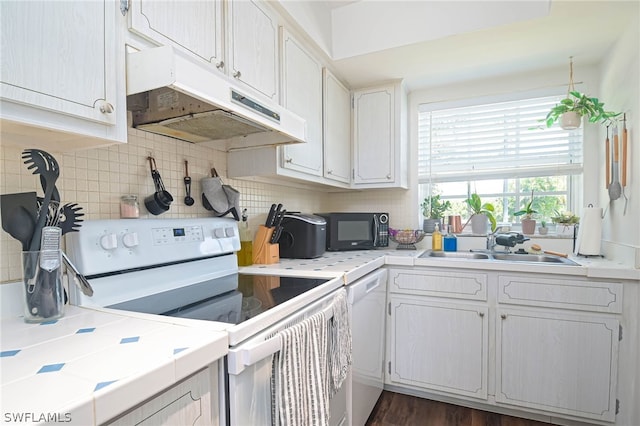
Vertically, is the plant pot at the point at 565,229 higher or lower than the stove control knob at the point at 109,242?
lower

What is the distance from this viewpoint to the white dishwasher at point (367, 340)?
62.3 inches

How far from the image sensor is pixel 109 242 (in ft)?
3.40

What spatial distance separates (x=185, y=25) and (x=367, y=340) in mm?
1642

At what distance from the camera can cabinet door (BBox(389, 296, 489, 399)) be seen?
193 centimetres

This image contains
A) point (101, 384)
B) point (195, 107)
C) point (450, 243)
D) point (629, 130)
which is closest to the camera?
point (101, 384)

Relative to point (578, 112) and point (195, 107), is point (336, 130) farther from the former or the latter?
point (578, 112)

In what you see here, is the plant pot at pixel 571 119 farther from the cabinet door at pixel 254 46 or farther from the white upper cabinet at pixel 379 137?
the cabinet door at pixel 254 46

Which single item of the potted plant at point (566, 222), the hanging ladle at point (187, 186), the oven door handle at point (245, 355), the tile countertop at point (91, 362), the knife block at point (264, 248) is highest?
the hanging ladle at point (187, 186)

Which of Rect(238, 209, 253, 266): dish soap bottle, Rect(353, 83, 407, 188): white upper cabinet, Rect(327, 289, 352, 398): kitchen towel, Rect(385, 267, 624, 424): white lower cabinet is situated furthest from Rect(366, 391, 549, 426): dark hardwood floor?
Rect(353, 83, 407, 188): white upper cabinet

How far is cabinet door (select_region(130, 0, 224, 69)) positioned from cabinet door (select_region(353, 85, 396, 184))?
4.76 ft

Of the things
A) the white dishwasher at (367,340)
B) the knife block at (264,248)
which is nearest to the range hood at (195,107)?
the knife block at (264,248)

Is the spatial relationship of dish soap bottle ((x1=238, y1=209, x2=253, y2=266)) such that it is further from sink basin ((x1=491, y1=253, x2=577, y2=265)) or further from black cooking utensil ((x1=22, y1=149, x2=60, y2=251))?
sink basin ((x1=491, y1=253, x2=577, y2=265))

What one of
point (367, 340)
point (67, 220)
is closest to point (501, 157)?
point (367, 340)

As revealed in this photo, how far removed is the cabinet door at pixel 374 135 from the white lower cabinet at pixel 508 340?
804mm
